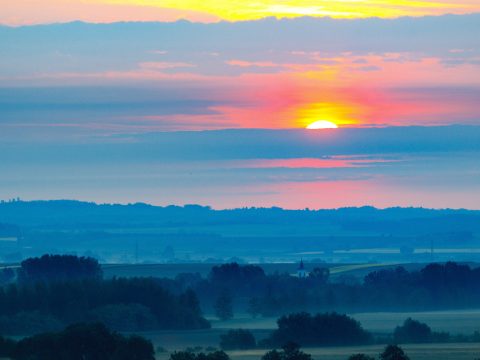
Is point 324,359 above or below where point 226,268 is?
below

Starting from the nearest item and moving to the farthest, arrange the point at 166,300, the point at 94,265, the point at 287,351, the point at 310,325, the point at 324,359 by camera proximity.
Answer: the point at 287,351 < the point at 324,359 < the point at 310,325 < the point at 166,300 < the point at 94,265

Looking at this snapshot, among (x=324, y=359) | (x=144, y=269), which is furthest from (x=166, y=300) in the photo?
(x=144, y=269)

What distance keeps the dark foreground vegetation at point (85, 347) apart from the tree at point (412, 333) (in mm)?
25714

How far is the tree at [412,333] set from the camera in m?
108

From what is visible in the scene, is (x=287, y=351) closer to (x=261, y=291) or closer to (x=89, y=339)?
(x=89, y=339)

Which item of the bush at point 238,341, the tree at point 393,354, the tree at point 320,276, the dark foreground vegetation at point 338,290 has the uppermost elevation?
the tree at point 320,276

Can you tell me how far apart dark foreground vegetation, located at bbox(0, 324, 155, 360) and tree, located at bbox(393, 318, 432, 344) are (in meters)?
25.7

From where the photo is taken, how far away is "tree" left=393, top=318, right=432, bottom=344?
107850mm

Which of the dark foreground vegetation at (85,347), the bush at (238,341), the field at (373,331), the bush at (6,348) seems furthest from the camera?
the bush at (238,341)

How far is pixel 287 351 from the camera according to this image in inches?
3236

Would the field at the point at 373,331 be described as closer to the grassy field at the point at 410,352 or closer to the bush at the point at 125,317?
the grassy field at the point at 410,352

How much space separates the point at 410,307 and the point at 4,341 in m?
67.9

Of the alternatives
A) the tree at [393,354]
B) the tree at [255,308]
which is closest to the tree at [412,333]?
the tree at [393,354]

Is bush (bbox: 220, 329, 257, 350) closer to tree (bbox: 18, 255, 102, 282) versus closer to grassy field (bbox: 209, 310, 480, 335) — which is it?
grassy field (bbox: 209, 310, 480, 335)
